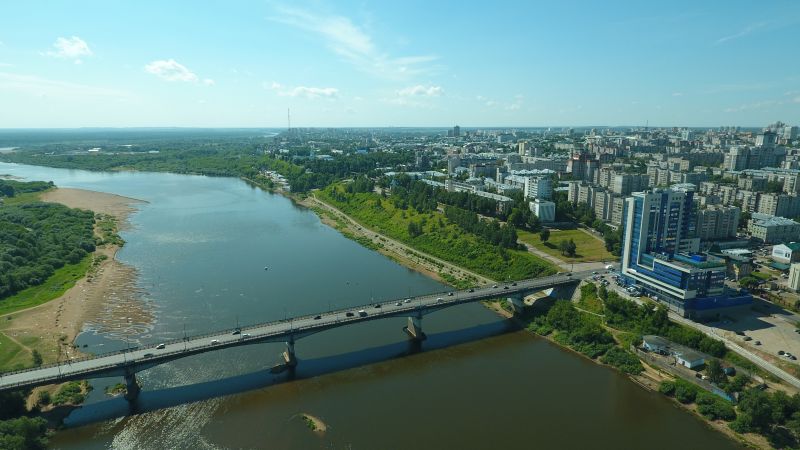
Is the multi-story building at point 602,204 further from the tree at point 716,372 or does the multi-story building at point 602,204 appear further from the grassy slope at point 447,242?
the tree at point 716,372

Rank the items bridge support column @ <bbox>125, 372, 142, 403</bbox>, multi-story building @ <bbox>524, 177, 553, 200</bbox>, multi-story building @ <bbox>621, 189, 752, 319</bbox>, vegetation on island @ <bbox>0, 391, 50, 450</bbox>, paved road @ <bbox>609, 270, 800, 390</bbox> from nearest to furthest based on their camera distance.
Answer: vegetation on island @ <bbox>0, 391, 50, 450</bbox>, bridge support column @ <bbox>125, 372, 142, 403</bbox>, paved road @ <bbox>609, 270, 800, 390</bbox>, multi-story building @ <bbox>621, 189, 752, 319</bbox>, multi-story building @ <bbox>524, 177, 553, 200</bbox>

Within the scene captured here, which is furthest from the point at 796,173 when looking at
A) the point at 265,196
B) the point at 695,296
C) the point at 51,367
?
the point at 51,367

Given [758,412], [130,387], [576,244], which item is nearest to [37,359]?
[130,387]

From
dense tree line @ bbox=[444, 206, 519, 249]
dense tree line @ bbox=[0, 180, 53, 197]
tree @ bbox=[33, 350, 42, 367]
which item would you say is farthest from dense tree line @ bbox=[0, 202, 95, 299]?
dense tree line @ bbox=[444, 206, 519, 249]

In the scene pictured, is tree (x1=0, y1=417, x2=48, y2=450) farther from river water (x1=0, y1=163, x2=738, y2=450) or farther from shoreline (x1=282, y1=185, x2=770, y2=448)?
shoreline (x1=282, y1=185, x2=770, y2=448)

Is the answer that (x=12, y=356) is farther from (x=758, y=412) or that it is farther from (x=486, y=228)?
(x=486, y=228)

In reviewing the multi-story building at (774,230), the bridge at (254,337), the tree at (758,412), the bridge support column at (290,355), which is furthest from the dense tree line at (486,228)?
the tree at (758,412)
